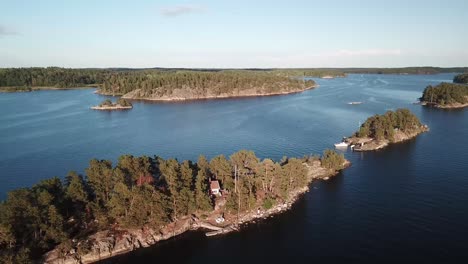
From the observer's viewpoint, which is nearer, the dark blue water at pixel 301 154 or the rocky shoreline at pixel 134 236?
the rocky shoreline at pixel 134 236

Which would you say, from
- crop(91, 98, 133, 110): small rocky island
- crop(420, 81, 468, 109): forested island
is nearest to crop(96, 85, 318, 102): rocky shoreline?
crop(91, 98, 133, 110): small rocky island

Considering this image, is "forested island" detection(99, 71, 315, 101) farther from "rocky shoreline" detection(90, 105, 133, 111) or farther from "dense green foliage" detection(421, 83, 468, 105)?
"dense green foliage" detection(421, 83, 468, 105)

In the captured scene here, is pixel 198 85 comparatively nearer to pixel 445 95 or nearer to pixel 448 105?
pixel 445 95

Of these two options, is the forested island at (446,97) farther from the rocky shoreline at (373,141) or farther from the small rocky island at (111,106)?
the small rocky island at (111,106)

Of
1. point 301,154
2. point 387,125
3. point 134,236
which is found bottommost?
point 134,236

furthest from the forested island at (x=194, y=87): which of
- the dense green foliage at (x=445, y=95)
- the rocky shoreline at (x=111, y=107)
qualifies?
the dense green foliage at (x=445, y=95)

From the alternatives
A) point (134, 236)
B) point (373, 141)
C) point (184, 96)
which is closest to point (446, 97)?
point (373, 141)
